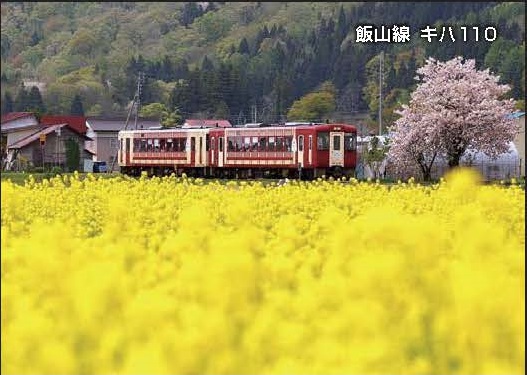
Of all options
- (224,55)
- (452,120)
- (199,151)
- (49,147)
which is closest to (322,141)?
(452,120)

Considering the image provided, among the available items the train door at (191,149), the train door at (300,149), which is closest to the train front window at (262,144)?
the train door at (300,149)

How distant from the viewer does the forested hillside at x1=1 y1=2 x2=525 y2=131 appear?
7656 centimetres

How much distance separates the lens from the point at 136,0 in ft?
379

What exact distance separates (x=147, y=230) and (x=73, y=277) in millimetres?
4065

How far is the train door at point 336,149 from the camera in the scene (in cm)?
3091

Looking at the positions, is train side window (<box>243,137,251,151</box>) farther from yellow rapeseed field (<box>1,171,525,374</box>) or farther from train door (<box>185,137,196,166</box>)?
yellow rapeseed field (<box>1,171,525,374</box>)

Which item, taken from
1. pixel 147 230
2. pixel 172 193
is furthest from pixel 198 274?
pixel 172 193

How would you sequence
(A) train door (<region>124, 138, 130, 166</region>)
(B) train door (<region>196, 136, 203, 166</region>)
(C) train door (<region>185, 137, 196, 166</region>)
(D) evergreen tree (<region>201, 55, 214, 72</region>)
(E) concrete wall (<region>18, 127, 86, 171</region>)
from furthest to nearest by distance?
(D) evergreen tree (<region>201, 55, 214, 72</region>) → (E) concrete wall (<region>18, 127, 86, 171</region>) → (A) train door (<region>124, 138, 130, 166</region>) → (C) train door (<region>185, 137, 196, 166</region>) → (B) train door (<region>196, 136, 203, 166</region>)

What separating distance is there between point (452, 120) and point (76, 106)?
49.4 m

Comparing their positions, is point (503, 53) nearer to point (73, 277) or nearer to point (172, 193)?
point (172, 193)

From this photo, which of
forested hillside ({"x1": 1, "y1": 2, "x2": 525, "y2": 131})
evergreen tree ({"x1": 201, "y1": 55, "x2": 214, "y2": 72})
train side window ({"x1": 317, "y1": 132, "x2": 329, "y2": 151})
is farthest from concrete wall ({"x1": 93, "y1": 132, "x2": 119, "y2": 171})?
train side window ({"x1": 317, "y1": 132, "x2": 329, "y2": 151})

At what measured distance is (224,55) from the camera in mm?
101938

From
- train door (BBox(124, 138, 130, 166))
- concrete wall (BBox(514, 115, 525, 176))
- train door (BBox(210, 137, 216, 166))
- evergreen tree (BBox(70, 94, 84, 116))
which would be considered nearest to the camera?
train door (BBox(210, 137, 216, 166))

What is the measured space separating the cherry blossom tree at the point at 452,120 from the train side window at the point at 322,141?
12.7 feet
